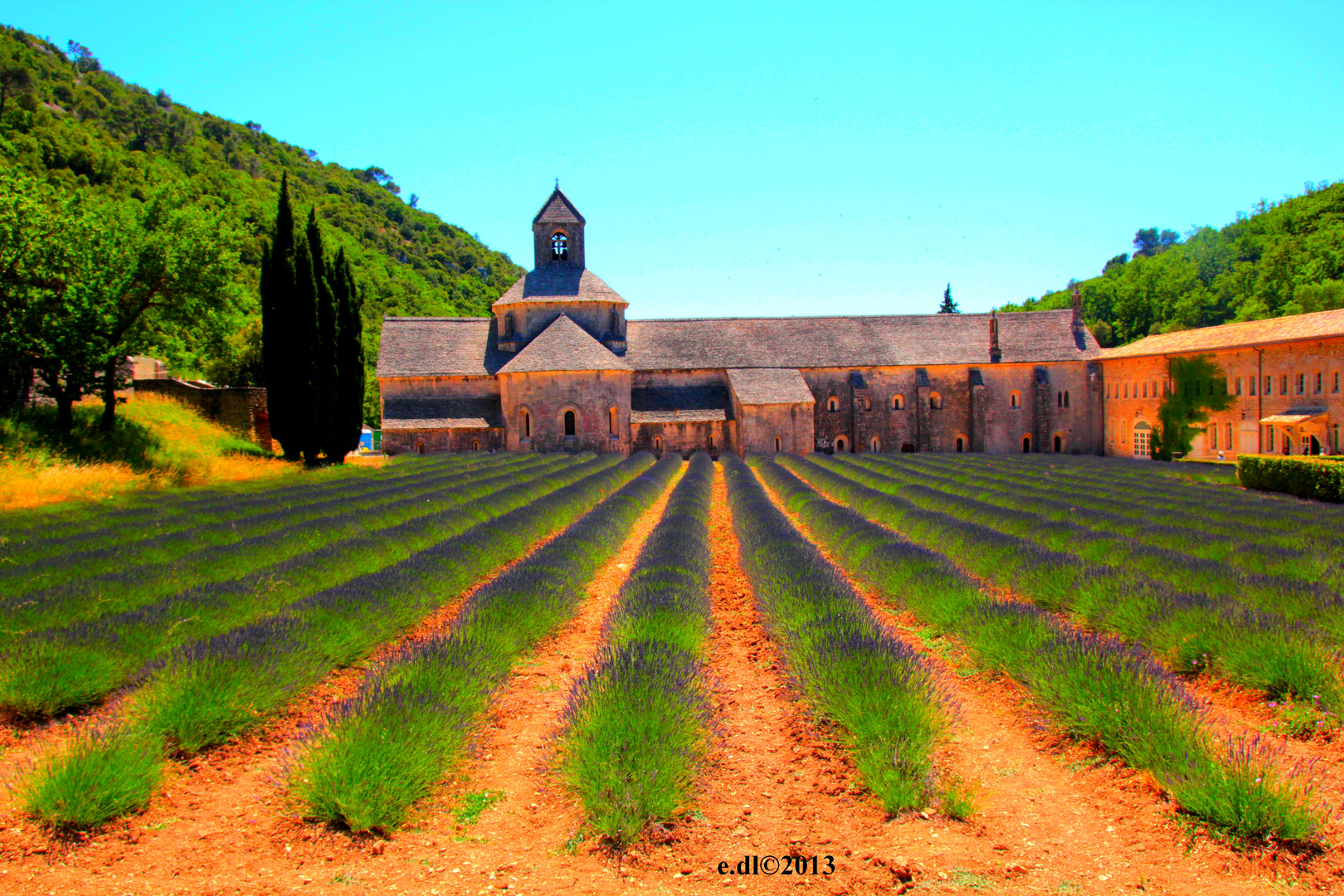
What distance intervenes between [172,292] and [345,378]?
6845mm

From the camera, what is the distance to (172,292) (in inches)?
878

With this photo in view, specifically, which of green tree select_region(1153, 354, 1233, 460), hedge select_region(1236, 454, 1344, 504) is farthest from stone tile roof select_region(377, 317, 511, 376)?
green tree select_region(1153, 354, 1233, 460)

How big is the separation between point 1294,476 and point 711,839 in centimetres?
2158

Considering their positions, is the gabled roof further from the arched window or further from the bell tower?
the arched window

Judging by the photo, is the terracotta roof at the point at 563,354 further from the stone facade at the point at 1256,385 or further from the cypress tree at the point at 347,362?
the stone facade at the point at 1256,385

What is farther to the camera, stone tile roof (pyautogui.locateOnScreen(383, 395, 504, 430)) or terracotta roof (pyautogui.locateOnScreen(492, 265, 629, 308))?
terracotta roof (pyautogui.locateOnScreen(492, 265, 629, 308))

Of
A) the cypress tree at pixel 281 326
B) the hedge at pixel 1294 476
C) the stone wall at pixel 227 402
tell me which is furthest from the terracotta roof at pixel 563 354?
the hedge at pixel 1294 476

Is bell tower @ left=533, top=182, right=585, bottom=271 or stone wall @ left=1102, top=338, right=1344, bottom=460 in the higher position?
bell tower @ left=533, top=182, right=585, bottom=271

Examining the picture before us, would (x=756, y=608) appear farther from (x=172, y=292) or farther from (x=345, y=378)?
(x=345, y=378)

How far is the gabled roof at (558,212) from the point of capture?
42.8 m

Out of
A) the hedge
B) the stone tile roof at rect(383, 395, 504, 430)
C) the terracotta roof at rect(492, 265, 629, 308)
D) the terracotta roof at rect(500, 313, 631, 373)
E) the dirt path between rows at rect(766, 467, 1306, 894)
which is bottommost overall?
the dirt path between rows at rect(766, 467, 1306, 894)

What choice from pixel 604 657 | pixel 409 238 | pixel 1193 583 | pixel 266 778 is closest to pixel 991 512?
pixel 1193 583

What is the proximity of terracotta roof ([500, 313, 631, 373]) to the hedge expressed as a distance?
2383cm

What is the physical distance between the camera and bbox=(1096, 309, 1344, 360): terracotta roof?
96.8 ft
